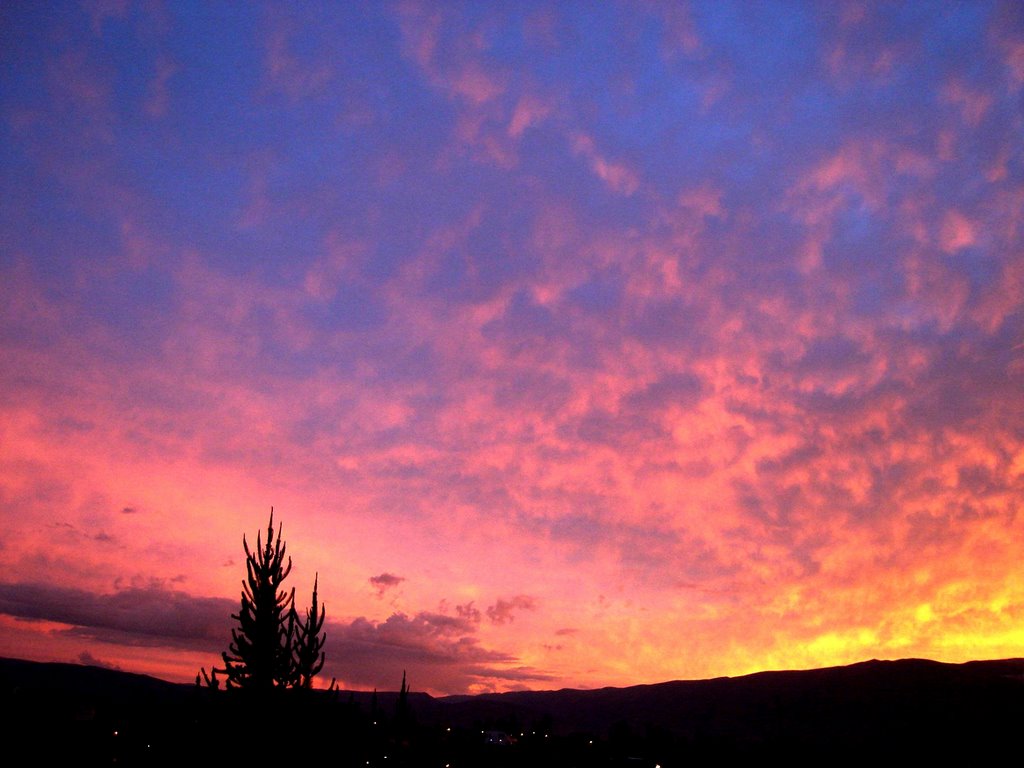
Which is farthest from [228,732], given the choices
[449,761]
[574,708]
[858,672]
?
[574,708]

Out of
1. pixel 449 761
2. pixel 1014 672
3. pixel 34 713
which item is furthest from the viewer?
pixel 1014 672

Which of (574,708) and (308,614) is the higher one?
(308,614)

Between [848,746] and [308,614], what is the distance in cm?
8933

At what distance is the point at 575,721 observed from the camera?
14000cm

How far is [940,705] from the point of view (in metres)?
99.7

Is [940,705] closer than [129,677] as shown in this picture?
Yes

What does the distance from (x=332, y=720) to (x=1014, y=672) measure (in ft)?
420

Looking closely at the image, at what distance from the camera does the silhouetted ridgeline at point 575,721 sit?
16.3 metres

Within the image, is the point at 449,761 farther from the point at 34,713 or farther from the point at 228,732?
the point at 228,732

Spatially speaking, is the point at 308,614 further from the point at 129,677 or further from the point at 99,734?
the point at 129,677

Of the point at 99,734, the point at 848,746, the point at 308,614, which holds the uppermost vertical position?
the point at 308,614

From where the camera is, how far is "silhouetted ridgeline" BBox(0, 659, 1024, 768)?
53.6 ft

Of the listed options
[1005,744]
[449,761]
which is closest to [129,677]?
[449,761]

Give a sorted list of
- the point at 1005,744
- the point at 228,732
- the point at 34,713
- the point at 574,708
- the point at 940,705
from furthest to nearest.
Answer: the point at 574,708 < the point at 940,705 < the point at 1005,744 < the point at 34,713 < the point at 228,732
